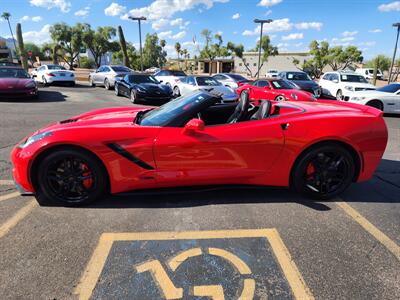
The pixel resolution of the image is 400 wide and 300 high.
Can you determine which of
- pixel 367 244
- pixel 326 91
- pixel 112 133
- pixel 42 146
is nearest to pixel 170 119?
pixel 112 133

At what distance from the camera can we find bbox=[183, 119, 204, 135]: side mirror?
2995mm

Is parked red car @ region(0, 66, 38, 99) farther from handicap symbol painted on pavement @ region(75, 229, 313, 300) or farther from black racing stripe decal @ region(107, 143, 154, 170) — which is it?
handicap symbol painted on pavement @ region(75, 229, 313, 300)

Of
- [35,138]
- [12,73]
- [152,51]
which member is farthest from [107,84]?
[152,51]

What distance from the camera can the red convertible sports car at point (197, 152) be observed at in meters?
3.06

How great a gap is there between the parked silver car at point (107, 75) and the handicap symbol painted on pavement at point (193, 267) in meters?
16.0

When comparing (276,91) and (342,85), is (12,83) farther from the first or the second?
(342,85)

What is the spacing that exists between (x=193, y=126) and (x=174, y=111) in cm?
49

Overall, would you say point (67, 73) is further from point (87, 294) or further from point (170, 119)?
point (87, 294)

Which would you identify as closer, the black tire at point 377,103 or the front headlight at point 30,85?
the black tire at point 377,103

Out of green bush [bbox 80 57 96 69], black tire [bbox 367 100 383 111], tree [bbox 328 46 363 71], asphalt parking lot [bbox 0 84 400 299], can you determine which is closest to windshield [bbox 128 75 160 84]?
black tire [bbox 367 100 383 111]

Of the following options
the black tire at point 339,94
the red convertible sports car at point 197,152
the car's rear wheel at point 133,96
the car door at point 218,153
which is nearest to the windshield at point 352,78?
the black tire at point 339,94


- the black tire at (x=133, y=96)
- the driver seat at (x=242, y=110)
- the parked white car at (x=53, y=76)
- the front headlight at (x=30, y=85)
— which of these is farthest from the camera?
the parked white car at (x=53, y=76)

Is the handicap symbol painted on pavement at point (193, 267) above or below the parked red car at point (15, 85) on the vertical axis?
below

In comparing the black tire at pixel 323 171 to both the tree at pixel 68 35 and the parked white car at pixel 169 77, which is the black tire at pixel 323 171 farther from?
the tree at pixel 68 35
